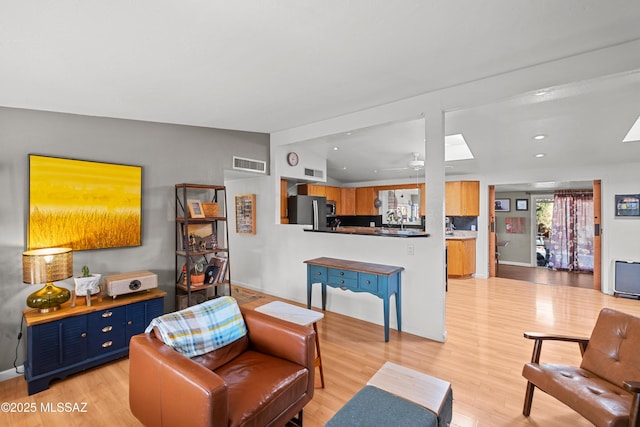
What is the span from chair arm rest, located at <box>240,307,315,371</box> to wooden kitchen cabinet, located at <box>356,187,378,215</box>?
5.92 m

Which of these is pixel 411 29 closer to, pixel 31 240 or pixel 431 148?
pixel 431 148

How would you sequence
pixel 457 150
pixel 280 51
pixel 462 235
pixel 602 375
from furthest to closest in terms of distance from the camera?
pixel 462 235
pixel 457 150
pixel 280 51
pixel 602 375

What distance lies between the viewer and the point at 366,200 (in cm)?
779

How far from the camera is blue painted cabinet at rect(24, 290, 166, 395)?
2238mm

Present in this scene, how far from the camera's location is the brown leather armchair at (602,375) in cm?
148

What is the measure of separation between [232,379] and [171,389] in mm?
342

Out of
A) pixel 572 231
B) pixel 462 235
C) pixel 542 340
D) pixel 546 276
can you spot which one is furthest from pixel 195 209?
pixel 572 231

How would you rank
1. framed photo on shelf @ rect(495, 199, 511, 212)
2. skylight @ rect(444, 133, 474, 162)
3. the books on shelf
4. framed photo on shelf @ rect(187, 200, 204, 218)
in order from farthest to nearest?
framed photo on shelf @ rect(495, 199, 511, 212)
skylight @ rect(444, 133, 474, 162)
the books on shelf
framed photo on shelf @ rect(187, 200, 204, 218)

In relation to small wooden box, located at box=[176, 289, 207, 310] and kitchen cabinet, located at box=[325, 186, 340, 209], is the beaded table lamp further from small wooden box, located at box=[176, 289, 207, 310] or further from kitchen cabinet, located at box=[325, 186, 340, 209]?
kitchen cabinet, located at box=[325, 186, 340, 209]

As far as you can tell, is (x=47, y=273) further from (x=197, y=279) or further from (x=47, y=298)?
(x=197, y=279)

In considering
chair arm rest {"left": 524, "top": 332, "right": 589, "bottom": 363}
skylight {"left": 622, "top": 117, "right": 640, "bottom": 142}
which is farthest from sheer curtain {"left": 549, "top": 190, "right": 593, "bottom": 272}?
chair arm rest {"left": 524, "top": 332, "right": 589, "bottom": 363}

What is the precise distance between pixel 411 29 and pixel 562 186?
6.87 m

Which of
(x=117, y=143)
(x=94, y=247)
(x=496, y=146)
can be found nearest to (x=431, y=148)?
(x=496, y=146)

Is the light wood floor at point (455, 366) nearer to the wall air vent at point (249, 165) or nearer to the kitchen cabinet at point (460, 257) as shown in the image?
the kitchen cabinet at point (460, 257)
